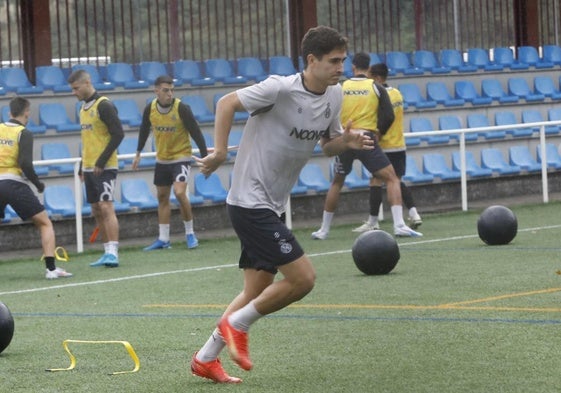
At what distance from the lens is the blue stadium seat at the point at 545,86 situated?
27364 millimetres

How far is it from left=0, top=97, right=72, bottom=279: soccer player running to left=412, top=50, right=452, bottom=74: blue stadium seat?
13067 mm

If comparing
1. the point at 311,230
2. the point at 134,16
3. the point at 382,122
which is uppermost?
the point at 134,16

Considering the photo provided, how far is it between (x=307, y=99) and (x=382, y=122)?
9.58 m

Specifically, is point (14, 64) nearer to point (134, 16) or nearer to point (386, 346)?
point (134, 16)

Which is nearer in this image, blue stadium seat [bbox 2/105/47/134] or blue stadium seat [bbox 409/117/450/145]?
blue stadium seat [bbox 2/105/47/134]

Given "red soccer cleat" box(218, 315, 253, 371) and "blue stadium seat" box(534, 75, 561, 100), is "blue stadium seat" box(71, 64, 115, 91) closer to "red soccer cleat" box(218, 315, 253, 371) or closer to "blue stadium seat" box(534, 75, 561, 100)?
"blue stadium seat" box(534, 75, 561, 100)

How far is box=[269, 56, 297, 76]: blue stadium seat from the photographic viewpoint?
80.8 feet

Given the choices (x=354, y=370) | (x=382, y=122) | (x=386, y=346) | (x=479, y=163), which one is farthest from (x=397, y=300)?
(x=479, y=163)

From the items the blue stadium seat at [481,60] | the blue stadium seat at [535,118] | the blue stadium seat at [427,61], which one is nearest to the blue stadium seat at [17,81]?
the blue stadium seat at [427,61]

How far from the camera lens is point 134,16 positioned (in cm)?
2483

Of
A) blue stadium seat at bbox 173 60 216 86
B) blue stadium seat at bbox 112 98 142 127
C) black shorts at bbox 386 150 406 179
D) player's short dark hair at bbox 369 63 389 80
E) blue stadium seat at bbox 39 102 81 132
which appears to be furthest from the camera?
blue stadium seat at bbox 173 60 216 86

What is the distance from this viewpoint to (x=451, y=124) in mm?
24828

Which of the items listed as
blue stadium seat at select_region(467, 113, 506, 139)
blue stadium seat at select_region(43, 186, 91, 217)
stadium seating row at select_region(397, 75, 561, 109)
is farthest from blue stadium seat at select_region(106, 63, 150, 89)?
blue stadium seat at select_region(467, 113, 506, 139)

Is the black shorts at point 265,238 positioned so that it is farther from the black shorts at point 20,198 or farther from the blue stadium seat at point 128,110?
the blue stadium seat at point 128,110
